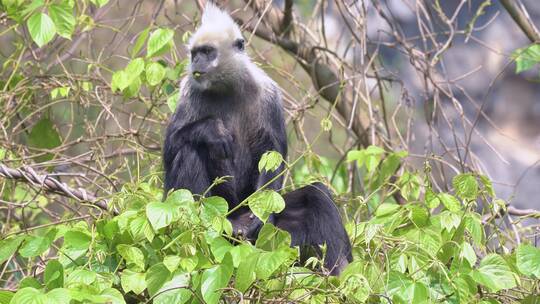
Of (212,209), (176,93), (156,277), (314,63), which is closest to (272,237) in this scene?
Answer: (212,209)

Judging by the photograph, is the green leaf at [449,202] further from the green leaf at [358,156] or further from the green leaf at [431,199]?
the green leaf at [358,156]

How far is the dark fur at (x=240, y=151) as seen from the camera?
4.02 meters

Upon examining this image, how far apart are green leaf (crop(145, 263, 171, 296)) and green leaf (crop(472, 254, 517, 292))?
3.09 ft

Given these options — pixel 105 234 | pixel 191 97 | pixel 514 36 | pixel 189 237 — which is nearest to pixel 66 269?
pixel 105 234

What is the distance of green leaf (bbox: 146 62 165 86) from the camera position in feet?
14.0

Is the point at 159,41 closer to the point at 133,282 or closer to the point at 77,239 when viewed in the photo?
the point at 77,239

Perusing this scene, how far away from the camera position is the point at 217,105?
4.52 m

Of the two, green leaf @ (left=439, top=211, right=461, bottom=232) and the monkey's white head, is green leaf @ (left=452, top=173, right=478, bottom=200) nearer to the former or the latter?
green leaf @ (left=439, top=211, right=461, bottom=232)

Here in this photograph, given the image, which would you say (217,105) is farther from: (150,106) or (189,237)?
(189,237)

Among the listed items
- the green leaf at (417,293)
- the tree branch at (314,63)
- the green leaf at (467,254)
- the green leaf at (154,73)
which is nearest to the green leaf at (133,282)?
the green leaf at (417,293)

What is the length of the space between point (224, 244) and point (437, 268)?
0.66m

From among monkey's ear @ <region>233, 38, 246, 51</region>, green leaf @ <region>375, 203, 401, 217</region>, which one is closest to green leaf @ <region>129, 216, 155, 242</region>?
green leaf @ <region>375, 203, 401, 217</region>

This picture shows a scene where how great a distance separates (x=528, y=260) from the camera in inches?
111

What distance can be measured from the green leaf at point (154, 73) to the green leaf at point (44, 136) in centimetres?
79
